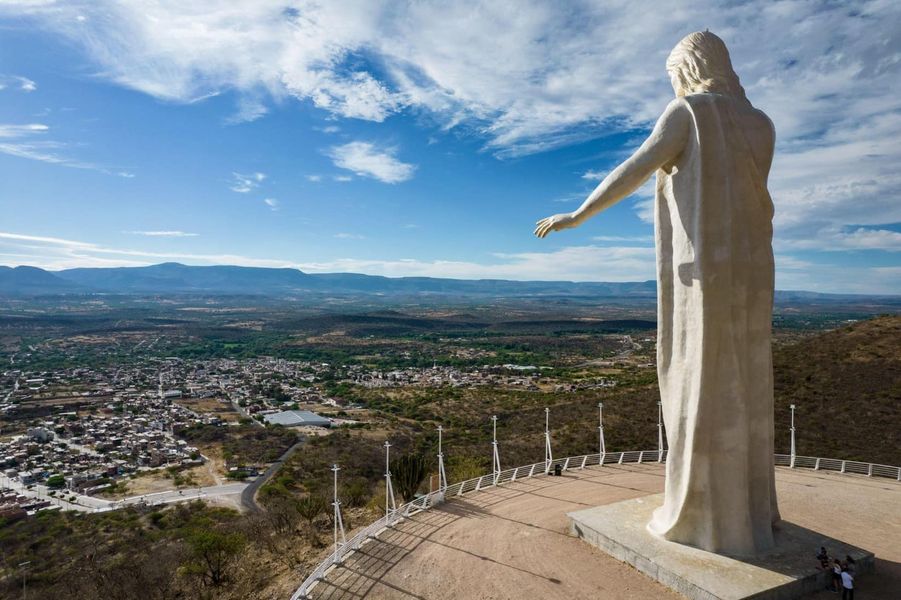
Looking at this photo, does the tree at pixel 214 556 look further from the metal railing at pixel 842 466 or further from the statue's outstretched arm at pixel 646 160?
the metal railing at pixel 842 466

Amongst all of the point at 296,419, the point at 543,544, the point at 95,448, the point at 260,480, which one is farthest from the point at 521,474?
the point at 95,448

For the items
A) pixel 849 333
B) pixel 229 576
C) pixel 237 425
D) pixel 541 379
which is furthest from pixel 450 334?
pixel 229 576

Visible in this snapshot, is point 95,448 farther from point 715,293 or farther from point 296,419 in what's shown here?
point 715,293

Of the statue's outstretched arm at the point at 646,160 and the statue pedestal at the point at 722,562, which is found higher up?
the statue's outstretched arm at the point at 646,160

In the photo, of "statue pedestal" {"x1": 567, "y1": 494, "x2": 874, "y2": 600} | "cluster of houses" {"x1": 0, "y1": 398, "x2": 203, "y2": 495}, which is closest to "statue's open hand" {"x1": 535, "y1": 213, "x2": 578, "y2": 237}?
"statue pedestal" {"x1": 567, "y1": 494, "x2": 874, "y2": 600}

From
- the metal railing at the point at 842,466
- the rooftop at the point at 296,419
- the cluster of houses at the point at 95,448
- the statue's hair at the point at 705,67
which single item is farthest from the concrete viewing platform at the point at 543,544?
the rooftop at the point at 296,419

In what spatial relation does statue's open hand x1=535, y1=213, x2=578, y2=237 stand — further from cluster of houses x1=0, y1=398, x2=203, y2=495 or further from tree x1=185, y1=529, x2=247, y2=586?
cluster of houses x1=0, y1=398, x2=203, y2=495

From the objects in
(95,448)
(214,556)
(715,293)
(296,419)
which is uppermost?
(715,293)

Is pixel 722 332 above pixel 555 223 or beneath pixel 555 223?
beneath
